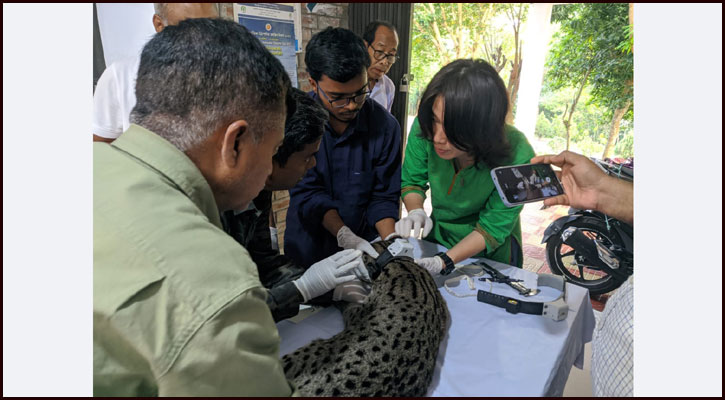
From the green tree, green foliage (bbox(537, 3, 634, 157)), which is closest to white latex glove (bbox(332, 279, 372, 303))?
green foliage (bbox(537, 3, 634, 157))

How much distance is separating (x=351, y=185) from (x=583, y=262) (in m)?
1.76

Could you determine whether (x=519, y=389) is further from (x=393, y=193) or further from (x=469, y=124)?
(x=393, y=193)

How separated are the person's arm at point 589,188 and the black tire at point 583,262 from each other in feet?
2.36

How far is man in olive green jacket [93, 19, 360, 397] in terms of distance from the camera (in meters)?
0.56

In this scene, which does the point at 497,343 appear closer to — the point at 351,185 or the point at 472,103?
the point at 472,103

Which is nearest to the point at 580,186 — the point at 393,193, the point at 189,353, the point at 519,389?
the point at 519,389

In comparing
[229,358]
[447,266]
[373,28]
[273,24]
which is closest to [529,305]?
[447,266]

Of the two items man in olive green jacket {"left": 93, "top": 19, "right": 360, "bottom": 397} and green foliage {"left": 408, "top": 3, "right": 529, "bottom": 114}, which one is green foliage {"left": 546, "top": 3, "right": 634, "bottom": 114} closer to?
green foliage {"left": 408, "top": 3, "right": 529, "bottom": 114}

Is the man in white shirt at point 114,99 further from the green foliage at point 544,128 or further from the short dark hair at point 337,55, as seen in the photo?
the green foliage at point 544,128

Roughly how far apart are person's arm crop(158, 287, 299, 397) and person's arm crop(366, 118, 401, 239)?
A: 137 centimetres

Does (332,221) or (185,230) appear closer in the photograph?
(185,230)

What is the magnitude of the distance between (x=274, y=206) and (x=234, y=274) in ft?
8.73

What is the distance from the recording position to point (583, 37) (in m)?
2.65

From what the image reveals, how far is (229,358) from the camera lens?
577 millimetres
